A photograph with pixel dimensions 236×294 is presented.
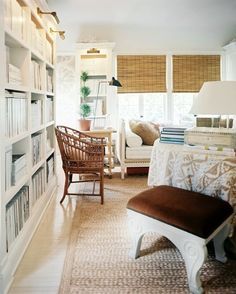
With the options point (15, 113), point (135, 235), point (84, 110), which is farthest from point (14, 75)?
point (84, 110)

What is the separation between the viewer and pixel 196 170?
86.7 inches

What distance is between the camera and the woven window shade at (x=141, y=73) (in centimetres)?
559

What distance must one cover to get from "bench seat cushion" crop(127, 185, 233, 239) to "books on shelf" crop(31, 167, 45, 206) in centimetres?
113

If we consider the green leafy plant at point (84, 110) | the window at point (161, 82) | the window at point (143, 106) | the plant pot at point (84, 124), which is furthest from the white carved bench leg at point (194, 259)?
the window at point (143, 106)

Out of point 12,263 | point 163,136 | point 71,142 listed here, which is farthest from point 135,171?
point 12,263

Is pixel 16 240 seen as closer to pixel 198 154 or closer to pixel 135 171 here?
pixel 198 154

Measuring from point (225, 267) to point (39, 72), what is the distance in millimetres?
2425

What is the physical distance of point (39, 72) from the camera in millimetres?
3094

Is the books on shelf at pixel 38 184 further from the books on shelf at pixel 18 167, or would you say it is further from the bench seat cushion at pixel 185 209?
the bench seat cushion at pixel 185 209

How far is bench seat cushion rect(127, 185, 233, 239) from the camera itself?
1.75 metres

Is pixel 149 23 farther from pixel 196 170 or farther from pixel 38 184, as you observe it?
pixel 196 170

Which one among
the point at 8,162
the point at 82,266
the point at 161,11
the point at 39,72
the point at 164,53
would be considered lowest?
the point at 82,266

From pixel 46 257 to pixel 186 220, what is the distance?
1098 millimetres

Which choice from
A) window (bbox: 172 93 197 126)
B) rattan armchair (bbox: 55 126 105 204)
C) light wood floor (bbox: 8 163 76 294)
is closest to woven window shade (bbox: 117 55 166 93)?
window (bbox: 172 93 197 126)
